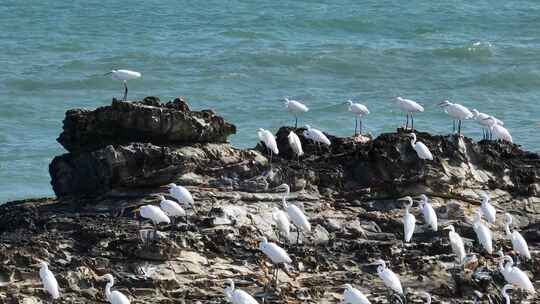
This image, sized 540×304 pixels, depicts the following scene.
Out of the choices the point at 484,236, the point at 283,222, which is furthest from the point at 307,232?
the point at 484,236

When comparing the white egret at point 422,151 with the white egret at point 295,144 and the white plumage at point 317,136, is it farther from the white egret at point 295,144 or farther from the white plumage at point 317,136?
the white egret at point 295,144

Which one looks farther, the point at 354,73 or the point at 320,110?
the point at 354,73

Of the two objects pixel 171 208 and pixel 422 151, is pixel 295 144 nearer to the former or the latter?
pixel 422 151

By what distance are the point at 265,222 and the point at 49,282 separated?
4980mm

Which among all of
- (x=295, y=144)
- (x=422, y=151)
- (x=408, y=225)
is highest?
(x=422, y=151)

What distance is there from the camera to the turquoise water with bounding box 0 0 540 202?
4675 cm

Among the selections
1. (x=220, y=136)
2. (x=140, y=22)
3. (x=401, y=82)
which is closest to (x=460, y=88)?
(x=401, y=82)

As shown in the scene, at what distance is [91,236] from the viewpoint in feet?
79.3

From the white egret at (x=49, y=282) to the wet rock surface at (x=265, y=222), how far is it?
490 millimetres

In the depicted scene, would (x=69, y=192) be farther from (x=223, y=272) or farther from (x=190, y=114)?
(x=223, y=272)

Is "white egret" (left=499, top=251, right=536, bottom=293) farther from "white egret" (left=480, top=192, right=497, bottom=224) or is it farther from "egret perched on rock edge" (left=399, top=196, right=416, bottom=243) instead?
"white egret" (left=480, top=192, right=497, bottom=224)

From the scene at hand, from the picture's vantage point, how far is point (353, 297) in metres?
21.9

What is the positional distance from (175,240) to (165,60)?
3303 centimetres

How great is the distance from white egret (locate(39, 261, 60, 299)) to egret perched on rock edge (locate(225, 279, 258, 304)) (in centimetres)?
235
